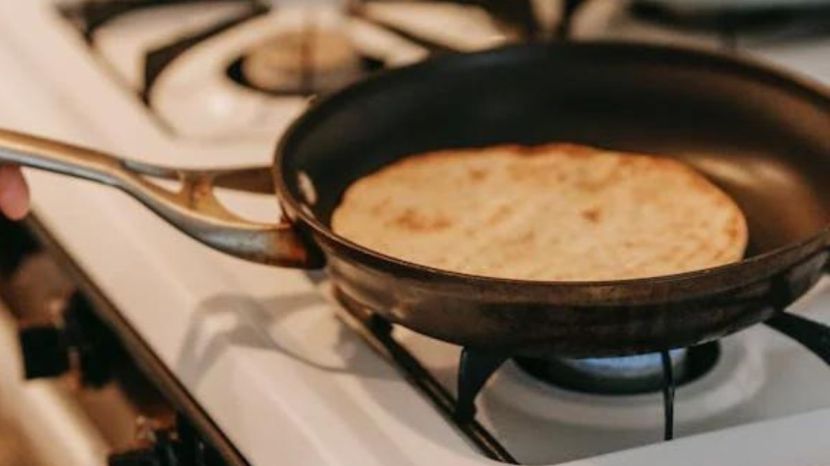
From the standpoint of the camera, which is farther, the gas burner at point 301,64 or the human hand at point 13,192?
the gas burner at point 301,64

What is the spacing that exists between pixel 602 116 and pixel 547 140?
1.3 inches

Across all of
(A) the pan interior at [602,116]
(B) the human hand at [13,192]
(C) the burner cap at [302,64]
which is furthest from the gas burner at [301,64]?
(B) the human hand at [13,192]

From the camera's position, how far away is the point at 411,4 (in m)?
1.10

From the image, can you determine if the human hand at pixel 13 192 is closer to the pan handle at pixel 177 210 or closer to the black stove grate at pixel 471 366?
the pan handle at pixel 177 210

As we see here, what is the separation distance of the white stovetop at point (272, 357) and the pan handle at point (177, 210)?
0.13 ft

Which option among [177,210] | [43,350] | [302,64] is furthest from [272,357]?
[302,64]

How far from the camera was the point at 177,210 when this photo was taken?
2.23 ft

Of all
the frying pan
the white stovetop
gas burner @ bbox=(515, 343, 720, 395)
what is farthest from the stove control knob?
gas burner @ bbox=(515, 343, 720, 395)

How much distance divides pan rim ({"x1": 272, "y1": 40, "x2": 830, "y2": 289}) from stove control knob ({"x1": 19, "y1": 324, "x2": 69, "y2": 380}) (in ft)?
0.63

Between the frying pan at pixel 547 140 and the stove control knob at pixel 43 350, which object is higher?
the frying pan at pixel 547 140

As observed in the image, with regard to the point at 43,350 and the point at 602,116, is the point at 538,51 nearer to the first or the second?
the point at 602,116

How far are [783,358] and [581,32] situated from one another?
418mm

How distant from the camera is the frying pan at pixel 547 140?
23.1 inches

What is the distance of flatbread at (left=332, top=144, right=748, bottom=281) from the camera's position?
0.70 m
